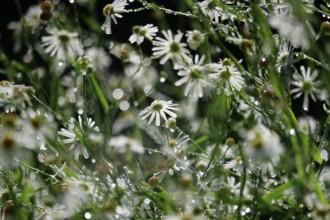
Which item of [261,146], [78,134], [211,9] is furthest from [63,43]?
[261,146]

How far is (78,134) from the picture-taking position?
3.03ft

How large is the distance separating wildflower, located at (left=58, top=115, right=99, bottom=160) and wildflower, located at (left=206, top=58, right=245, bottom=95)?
16 cm

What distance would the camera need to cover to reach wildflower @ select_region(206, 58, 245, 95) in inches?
34.7

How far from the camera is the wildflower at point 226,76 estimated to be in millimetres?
882

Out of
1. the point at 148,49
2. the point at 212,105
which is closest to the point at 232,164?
the point at 212,105

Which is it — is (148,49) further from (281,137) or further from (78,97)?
(281,137)

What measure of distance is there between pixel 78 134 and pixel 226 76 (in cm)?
19

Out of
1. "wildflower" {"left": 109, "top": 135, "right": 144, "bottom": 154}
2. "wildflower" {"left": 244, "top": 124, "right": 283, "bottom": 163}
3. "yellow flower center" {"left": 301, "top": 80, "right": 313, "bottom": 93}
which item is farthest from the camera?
"yellow flower center" {"left": 301, "top": 80, "right": 313, "bottom": 93}

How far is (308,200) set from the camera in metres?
0.76

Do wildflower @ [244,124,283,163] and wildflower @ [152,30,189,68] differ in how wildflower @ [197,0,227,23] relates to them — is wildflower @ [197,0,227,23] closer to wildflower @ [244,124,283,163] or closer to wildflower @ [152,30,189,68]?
wildflower @ [152,30,189,68]

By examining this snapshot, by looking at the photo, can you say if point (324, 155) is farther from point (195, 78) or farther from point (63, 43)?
point (63, 43)

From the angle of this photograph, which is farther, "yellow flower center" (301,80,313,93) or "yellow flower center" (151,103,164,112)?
"yellow flower center" (151,103,164,112)

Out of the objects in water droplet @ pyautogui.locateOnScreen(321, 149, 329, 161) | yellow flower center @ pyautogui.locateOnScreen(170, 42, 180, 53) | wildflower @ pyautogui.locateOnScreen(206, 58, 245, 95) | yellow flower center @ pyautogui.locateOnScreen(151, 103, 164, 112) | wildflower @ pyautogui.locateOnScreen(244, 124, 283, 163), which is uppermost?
wildflower @ pyautogui.locateOnScreen(244, 124, 283, 163)

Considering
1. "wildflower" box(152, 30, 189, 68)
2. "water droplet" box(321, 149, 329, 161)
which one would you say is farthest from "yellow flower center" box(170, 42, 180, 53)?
"water droplet" box(321, 149, 329, 161)
